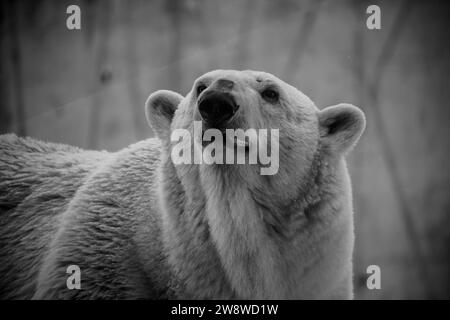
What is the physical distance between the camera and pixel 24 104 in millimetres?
6051

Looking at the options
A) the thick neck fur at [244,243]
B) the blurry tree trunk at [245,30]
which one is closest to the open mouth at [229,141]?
the thick neck fur at [244,243]

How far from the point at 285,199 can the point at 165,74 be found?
4.39m

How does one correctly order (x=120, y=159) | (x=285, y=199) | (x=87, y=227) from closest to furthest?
(x=285, y=199)
(x=87, y=227)
(x=120, y=159)

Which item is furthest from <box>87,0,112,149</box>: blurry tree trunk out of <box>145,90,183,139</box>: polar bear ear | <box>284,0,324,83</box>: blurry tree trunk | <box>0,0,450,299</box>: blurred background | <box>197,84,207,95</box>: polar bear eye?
<box>197,84,207,95</box>: polar bear eye

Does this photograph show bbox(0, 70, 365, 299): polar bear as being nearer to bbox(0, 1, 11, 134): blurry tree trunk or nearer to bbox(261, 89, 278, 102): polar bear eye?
bbox(261, 89, 278, 102): polar bear eye

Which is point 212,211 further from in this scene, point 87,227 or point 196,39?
point 196,39

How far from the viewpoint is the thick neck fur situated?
2.32 metres

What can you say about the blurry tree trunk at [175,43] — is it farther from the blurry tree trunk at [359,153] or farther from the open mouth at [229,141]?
the open mouth at [229,141]

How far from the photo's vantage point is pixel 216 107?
2057 mm

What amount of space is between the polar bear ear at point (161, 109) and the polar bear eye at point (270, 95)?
1.63 ft

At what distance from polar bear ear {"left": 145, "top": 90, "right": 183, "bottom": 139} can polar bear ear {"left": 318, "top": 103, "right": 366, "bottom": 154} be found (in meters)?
0.76

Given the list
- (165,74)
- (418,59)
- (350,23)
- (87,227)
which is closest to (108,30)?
(165,74)

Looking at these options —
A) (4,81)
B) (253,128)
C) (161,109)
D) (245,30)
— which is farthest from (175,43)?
(253,128)
